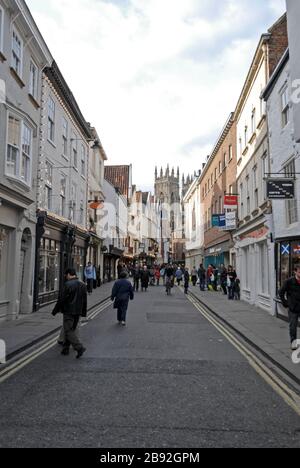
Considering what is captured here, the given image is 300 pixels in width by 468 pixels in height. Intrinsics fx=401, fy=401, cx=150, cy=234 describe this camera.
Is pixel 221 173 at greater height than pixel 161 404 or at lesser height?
greater

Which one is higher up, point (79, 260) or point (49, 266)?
point (79, 260)

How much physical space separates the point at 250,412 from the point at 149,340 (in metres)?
5.00

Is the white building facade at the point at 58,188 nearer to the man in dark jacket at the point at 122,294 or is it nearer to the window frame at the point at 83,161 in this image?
the window frame at the point at 83,161

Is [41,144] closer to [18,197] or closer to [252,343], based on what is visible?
[18,197]

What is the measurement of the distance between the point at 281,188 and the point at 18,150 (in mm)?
8372

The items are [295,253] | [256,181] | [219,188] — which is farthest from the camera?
[219,188]

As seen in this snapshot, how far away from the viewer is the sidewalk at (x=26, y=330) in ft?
29.1

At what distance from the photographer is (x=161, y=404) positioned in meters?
5.31

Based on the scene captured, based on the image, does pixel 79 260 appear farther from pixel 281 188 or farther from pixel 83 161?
pixel 281 188

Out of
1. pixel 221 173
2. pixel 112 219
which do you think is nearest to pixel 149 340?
pixel 221 173

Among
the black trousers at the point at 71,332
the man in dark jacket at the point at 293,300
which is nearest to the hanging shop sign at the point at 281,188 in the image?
the man in dark jacket at the point at 293,300

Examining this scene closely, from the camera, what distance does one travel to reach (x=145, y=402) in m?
5.39

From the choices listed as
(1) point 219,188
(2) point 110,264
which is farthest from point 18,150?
(2) point 110,264

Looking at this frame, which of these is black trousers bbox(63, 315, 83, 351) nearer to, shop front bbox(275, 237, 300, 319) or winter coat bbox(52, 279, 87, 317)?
winter coat bbox(52, 279, 87, 317)
